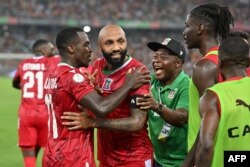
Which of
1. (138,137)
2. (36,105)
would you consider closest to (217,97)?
(138,137)

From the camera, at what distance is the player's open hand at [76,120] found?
17.8 feet

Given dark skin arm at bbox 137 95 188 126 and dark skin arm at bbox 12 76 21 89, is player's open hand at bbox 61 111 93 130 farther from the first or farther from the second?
dark skin arm at bbox 12 76 21 89

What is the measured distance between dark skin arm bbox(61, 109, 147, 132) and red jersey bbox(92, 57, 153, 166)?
183 mm

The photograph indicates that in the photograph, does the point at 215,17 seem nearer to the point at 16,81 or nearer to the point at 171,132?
the point at 171,132

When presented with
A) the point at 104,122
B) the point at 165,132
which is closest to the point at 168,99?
the point at 165,132

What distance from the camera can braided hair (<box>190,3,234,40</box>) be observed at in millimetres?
5688

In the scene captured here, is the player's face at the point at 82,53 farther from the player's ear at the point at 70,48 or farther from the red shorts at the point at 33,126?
the red shorts at the point at 33,126

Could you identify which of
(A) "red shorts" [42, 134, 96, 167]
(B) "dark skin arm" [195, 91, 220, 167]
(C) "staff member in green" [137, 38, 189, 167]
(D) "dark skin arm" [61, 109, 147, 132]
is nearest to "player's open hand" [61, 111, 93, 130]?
(D) "dark skin arm" [61, 109, 147, 132]

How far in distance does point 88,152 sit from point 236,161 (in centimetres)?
167

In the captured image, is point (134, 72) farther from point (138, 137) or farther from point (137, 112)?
point (138, 137)

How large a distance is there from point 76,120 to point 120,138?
64 cm

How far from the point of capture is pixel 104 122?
551 centimetres

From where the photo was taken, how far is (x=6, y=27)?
53.1m

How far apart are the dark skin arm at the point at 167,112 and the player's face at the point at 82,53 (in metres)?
0.66
